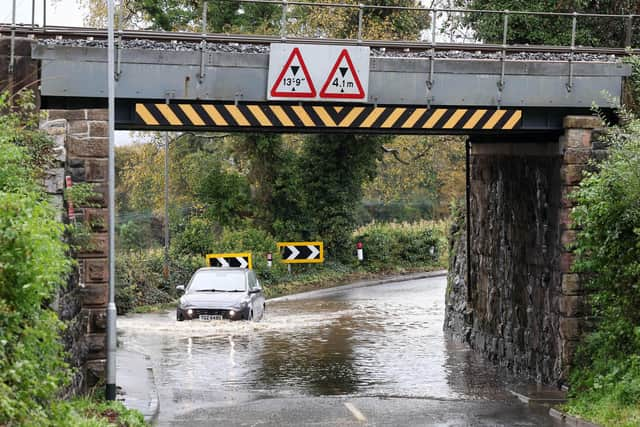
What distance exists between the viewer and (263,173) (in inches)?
1602

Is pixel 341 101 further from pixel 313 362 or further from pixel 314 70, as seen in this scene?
pixel 313 362

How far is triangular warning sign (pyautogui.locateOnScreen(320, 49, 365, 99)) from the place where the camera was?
1689 cm

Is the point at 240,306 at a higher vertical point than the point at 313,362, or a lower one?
higher

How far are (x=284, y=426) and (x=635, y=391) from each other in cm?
470

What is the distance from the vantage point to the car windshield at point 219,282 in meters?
26.9

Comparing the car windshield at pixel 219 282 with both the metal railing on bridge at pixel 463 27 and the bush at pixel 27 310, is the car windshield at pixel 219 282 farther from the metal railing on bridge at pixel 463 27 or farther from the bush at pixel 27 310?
the bush at pixel 27 310

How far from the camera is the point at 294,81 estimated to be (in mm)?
16859

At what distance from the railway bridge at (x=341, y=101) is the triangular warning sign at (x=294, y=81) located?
1cm

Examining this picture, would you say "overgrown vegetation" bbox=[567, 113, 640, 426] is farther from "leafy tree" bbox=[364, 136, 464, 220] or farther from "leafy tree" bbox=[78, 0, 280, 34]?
"leafy tree" bbox=[364, 136, 464, 220]

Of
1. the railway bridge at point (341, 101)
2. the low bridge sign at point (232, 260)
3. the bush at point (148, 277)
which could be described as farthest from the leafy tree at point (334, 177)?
the railway bridge at point (341, 101)

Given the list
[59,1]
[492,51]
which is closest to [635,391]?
[492,51]

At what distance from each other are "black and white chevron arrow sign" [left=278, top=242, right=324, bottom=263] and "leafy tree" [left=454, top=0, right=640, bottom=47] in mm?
10298

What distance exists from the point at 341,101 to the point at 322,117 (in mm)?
416

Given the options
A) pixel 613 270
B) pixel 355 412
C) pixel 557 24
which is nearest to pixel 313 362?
pixel 355 412
